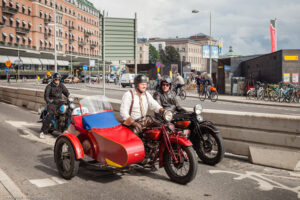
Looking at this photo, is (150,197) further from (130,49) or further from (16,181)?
(130,49)

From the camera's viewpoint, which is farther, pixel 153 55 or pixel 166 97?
pixel 153 55

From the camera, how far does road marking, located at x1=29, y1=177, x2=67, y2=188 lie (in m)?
4.62

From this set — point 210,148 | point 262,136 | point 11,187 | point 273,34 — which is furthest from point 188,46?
point 11,187

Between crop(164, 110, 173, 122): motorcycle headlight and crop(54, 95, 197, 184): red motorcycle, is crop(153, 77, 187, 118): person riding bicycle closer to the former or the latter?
crop(54, 95, 197, 184): red motorcycle

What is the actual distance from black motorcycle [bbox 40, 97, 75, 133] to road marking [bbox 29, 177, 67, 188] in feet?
10.5

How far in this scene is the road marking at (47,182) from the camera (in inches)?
182

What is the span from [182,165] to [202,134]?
132cm

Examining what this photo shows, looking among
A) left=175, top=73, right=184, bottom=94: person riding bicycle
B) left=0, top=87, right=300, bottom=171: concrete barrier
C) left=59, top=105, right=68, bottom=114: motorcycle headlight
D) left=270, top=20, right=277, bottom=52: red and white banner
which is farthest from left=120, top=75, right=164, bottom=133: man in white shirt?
left=270, top=20, right=277, bottom=52: red and white banner

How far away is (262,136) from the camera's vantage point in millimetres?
5750

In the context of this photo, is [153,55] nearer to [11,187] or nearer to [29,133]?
[29,133]

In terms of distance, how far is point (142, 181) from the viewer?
186 inches

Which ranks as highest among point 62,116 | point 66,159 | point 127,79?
point 127,79

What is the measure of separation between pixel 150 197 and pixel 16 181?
2134 mm

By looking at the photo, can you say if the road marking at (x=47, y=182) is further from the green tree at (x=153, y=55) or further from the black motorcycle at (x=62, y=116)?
the green tree at (x=153, y=55)
